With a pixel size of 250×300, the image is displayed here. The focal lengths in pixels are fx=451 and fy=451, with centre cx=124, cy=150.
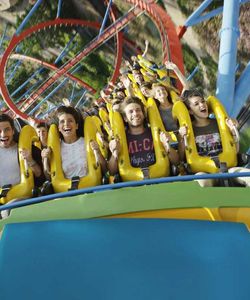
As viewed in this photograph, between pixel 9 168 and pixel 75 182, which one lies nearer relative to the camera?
pixel 75 182

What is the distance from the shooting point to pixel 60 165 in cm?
216

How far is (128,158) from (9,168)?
0.59m

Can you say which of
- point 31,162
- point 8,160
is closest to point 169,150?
point 31,162

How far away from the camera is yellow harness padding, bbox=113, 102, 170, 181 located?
208cm

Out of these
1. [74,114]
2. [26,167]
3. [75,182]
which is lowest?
[75,182]

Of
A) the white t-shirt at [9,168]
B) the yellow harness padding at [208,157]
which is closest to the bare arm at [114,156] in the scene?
the yellow harness padding at [208,157]

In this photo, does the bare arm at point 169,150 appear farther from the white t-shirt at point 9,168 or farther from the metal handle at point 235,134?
the white t-shirt at point 9,168

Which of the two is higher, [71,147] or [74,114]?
[74,114]

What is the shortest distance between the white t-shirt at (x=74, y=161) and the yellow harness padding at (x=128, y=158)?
18cm

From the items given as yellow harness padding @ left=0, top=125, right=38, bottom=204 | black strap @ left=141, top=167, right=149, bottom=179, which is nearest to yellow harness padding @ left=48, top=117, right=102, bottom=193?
yellow harness padding @ left=0, top=125, right=38, bottom=204

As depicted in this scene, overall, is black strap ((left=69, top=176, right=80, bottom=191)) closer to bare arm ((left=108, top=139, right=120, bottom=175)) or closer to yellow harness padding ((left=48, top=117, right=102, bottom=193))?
yellow harness padding ((left=48, top=117, right=102, bottom=193))

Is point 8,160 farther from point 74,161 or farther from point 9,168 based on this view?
point 74,161

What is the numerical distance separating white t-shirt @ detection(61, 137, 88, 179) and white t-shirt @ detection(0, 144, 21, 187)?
0.23 m

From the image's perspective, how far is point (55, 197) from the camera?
66.3 inches
